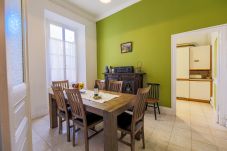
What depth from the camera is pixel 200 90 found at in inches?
165

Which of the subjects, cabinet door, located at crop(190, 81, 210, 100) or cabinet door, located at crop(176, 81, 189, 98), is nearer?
cabinet door, located at crop(190, 81, 210, 100)

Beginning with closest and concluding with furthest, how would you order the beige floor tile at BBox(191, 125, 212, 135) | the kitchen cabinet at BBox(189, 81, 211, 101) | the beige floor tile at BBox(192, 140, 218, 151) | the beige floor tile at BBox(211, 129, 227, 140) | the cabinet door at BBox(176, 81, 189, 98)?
1. the beige floor tile at BBox(192, 140, 218, 151)
2. the beige floor tile at BBox(211, 129, 227, 140)
3. the beige floor tile at BBox(191, 125, 212, 135)
4. the kitchen cabinet at BBox(189, 81, 211, 101)
5. the cabinet door at BBox(176, 81, 189, 98)

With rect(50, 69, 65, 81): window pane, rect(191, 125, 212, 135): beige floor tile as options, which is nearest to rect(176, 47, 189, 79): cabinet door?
rect(191, 125, 212, 135): beige floor tile

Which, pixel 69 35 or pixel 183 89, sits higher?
pixel 69 35

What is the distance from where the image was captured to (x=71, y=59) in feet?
14.7

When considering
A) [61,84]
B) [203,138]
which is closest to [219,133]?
[203,138]

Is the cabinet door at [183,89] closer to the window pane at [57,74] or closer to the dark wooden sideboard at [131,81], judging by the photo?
the dark wooden sideboard at [131,81]

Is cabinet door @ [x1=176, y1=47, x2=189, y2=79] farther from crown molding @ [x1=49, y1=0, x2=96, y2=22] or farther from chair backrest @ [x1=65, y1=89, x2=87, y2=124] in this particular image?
chair backrest @ [x1=65, y1=89, x2=87, y2=124]

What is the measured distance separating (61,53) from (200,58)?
16.5ft

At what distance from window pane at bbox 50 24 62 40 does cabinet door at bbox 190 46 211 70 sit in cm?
482

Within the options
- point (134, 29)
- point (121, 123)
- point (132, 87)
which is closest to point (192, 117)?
point (132, 87)

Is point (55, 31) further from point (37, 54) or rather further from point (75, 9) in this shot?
point (37, 54)

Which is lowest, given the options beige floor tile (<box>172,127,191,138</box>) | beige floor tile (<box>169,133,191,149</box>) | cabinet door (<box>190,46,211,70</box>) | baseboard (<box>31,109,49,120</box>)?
beige floor tile (<box>169,133,191,149</box>)

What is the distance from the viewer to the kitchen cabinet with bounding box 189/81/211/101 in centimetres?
405
